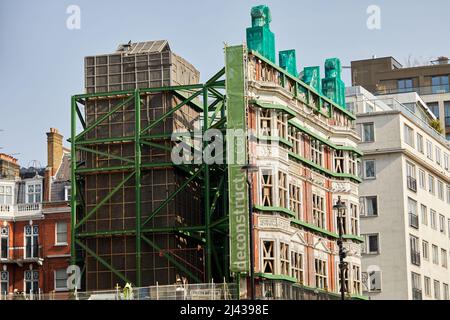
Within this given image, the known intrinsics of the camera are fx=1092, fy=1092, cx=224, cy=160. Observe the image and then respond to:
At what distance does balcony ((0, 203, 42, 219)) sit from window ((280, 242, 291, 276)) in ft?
75.8

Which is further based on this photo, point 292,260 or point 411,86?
point 411,86

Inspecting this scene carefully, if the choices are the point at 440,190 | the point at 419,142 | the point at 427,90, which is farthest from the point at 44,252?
the point at 427,90

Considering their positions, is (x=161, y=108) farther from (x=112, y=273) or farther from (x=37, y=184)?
(x=37, y=184)

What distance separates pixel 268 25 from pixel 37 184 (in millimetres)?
24729

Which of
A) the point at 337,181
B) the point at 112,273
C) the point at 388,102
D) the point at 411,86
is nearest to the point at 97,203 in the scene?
the point at 112,273

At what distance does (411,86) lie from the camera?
122312mm

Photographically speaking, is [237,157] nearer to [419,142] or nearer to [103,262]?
[103,262]

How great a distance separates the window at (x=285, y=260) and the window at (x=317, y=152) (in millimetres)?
8962

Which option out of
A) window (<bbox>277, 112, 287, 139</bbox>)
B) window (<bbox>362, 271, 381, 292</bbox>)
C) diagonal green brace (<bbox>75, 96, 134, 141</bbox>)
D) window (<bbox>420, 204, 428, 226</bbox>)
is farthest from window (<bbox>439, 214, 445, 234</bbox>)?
diagonal green brace (<bbox>75, 96, 134, 141</bbox>)

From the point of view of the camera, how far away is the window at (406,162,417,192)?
84.8 m

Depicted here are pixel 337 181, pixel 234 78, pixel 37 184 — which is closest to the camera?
pixel 234 78

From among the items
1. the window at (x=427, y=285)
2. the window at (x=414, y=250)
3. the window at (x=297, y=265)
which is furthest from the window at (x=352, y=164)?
the window at (x=427, y=285)

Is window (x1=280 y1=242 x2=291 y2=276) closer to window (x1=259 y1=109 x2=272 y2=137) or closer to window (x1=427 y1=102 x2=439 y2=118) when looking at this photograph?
window (x1=259 y1=109 x2=272 y2=137)
